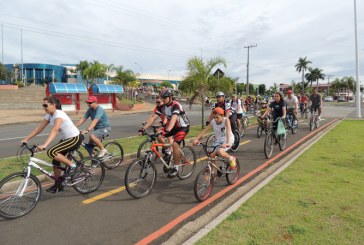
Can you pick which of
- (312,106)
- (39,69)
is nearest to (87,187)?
(312,106)

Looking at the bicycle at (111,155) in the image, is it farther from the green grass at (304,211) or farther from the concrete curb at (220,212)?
the green grass at (304,211)

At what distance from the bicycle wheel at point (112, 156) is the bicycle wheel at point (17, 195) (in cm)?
275

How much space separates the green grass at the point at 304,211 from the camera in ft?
12.5

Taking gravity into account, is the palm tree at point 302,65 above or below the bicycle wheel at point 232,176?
above

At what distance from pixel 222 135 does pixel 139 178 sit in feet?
5.88

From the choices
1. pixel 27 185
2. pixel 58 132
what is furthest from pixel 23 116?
pixel 27 185

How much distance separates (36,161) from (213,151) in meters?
3.12

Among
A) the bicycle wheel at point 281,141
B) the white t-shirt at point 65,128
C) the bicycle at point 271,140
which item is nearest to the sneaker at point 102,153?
the white t-shirt at point 65,128

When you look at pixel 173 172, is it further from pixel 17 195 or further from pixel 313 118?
pixel 313 118

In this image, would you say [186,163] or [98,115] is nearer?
[186,163]

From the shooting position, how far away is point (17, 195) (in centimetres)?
473

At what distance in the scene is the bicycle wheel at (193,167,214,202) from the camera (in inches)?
207

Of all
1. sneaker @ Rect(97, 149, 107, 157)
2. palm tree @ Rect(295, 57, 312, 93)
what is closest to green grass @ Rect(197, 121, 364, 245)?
sneaker @ Rect(97, 149, 107, 157)

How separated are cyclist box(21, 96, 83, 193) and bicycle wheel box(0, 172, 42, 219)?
44cm
